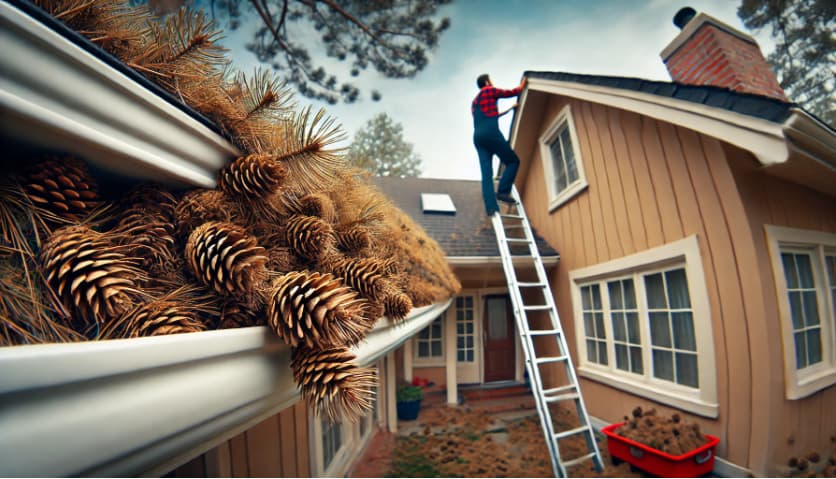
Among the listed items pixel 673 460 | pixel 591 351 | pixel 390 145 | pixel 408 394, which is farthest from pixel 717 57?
pixel 390 145

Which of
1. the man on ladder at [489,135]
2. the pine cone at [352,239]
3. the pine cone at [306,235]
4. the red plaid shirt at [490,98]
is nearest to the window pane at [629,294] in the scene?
the man on ladder at [489,135]

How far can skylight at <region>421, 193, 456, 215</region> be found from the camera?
7730mm

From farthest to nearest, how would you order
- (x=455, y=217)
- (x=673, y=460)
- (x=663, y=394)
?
(x=455, y=217) < (x=663, y=394) < (x=673, y=460)

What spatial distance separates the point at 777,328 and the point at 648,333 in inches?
43.7

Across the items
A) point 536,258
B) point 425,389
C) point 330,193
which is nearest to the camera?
point 330,193

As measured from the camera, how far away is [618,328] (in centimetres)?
391

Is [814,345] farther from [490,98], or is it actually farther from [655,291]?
[490,98]

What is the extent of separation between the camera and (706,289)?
9.24 ft

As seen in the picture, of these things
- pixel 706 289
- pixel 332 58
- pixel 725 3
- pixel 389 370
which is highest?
pixel 725 3

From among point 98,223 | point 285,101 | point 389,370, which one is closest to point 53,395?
point 98,223

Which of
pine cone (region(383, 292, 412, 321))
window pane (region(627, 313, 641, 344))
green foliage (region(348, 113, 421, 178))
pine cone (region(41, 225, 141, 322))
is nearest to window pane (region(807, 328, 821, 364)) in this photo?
window pane (region(627, 313, 641, 344))

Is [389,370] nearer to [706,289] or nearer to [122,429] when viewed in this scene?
[706,289]

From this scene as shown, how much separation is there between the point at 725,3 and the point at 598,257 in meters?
3.66

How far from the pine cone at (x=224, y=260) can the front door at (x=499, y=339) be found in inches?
269
